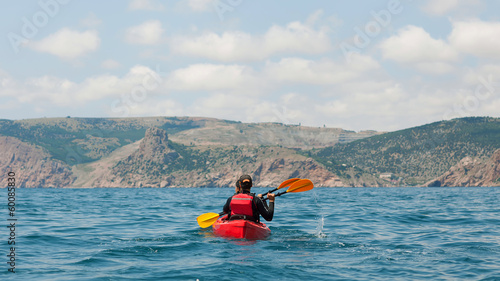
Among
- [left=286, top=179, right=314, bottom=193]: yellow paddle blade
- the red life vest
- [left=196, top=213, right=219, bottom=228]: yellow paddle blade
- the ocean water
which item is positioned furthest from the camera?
[left=286, top=179, right=314, bottom=193]: yellow paddle blade

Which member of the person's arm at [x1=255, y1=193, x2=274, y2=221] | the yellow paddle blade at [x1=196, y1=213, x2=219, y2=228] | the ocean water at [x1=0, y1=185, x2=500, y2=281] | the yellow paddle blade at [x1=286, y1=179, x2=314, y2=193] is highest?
the yellow paddle blade at [x1=286, y1=179, x2=314, y2=193]

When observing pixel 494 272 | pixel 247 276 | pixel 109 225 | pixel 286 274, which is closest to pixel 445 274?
pixel 494 272

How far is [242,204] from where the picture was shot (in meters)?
15.5

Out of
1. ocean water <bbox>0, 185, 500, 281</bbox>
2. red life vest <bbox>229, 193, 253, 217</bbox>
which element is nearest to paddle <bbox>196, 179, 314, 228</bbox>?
ocean water <bbox>0, 185, 500, 281</bbox>

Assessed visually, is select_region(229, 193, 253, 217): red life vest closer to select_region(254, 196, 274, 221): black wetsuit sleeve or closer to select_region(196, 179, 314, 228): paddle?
select_region(254, 196, 274, 221): black wetsuit sleeve

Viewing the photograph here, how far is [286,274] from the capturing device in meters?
10.5

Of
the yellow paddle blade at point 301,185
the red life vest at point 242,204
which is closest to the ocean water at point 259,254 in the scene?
the red life vest at point 242,204

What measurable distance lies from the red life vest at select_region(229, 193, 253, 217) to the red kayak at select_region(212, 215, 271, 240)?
390 millimetres

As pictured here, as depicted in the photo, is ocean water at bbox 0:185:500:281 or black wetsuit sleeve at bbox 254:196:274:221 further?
black wetsuit sleeve at bbox 254:196:274:221

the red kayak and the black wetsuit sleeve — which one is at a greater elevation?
the black wetsuit sleeve

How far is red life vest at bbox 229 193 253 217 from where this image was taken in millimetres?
15430

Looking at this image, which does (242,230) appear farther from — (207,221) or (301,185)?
(301,185)

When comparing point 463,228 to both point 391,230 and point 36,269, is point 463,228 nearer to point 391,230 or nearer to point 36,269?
point 391,230

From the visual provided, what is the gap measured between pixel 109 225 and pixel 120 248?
26.9 feet
